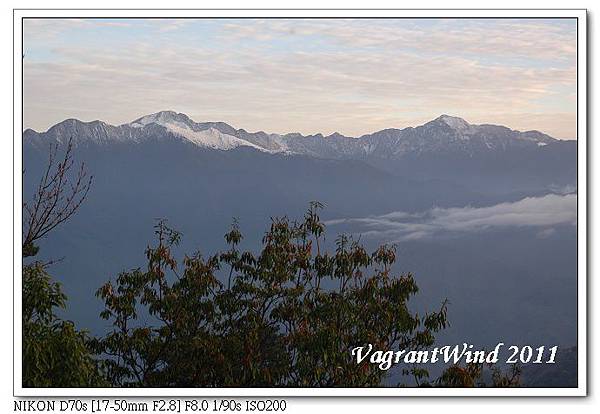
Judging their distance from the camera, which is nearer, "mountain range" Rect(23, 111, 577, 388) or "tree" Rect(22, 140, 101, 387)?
"tree" Rect(22, 140, 101, 387)

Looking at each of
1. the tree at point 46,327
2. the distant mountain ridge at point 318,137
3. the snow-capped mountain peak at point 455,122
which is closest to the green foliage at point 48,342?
the tree at point 46,327

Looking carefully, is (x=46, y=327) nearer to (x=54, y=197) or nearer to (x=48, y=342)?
(x=48, y=342)

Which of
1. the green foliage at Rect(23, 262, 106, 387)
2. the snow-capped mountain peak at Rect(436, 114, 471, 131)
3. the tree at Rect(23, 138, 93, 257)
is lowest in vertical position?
the green foliage at Rect(23, 262, 106, 387)

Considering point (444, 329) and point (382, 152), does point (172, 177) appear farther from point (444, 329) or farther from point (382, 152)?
point (444, 329)

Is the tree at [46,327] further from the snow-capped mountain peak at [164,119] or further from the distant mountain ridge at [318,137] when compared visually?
the snow-capped mountain peak at [164,119]

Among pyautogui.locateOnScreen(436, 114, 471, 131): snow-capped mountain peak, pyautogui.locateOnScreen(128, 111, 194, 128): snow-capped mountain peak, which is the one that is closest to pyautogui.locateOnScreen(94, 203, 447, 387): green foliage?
pyautogui.locateOnScreen(128, 111, 194, 128): snow-capped mountain peak

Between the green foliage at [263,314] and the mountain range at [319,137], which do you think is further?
the mountain range at [319,137]

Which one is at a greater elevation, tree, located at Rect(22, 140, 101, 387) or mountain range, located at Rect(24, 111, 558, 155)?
mountain range, located at Rect(24, 111, 558, 155)

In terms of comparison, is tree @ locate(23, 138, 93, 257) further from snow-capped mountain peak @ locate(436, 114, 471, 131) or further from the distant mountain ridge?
snow-capped mountain peak @ locate(436, 114, 471, 131)
